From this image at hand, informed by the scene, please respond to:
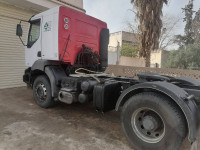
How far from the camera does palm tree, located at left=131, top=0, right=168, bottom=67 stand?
909 cm

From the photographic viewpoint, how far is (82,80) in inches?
149

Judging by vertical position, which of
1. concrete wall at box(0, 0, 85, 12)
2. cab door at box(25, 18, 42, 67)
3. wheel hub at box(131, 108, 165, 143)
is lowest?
wheel hub at box(131, 108, 165, 143)

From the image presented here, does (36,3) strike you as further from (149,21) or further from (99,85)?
(149,21)

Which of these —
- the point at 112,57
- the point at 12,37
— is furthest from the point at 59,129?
the point at 112,57

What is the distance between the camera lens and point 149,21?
30.0ft

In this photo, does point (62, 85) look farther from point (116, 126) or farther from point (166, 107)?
point (166, 107)

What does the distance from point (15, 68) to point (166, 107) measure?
724 cm

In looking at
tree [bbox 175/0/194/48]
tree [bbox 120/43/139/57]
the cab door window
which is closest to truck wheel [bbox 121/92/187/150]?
the cab door window

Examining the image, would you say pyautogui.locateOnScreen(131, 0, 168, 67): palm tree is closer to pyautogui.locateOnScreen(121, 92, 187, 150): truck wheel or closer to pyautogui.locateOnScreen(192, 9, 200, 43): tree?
pyautogui.locateOnScreen(121, 92, 187, 150): truck wheel

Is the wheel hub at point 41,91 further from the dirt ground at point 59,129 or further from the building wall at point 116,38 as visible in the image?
the building wall at point 116,38

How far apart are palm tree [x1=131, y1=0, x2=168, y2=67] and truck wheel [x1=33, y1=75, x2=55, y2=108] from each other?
6955 millimetres

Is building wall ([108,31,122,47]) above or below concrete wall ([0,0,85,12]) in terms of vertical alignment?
above

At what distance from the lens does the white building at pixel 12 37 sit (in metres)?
6.70

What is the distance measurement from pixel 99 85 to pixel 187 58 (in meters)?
11.6
